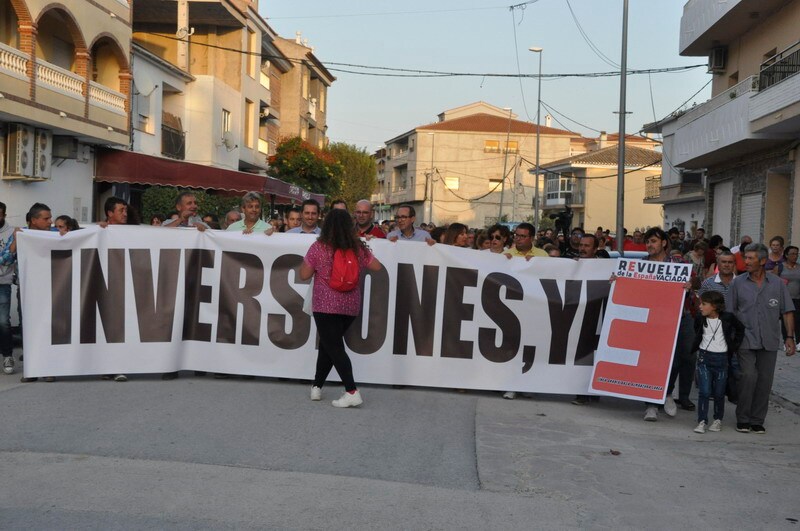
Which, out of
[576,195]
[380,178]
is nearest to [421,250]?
[576,195]

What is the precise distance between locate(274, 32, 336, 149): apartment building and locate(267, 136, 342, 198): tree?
9261mm

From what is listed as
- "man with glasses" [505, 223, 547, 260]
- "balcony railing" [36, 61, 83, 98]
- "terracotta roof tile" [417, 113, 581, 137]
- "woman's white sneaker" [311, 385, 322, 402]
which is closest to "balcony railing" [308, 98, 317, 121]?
"terracotta roof tile" [417, 113, 581, 137]

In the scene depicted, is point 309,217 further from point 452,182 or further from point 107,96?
point 452,182

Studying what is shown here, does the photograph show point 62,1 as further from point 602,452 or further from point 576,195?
point 576,195

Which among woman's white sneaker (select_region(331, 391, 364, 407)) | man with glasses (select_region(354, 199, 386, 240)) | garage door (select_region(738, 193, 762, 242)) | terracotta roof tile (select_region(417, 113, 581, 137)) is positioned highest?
terracotta roof tile (select_region(417, 113, 581, 137))

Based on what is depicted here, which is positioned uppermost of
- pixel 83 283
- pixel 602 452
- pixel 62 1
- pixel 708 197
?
pixel 62 1

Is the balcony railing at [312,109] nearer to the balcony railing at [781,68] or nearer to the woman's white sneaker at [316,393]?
the balcony railing at [781,68]

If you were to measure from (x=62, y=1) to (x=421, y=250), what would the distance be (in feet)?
50.1

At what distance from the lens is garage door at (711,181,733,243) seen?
2592 centimetres

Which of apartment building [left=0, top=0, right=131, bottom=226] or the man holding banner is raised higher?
apartment building [left=0, top=0, right=131, bottom=226]

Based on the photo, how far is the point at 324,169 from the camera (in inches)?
1695

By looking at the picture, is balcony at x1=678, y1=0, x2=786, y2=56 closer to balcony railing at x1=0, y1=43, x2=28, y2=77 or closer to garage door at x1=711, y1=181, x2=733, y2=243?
garage door at x1=711, y1=181, x2=733, y2=243

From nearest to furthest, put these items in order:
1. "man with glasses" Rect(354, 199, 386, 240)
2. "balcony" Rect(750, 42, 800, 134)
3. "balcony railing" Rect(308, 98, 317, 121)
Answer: "man with glasses" Rect(354, 199, 386, 240), "balcony" Rect(750, 42, 800, 134), "balcony railing" Rect(308, 98, 317, 121)

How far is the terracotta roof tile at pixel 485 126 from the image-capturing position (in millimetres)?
88562
